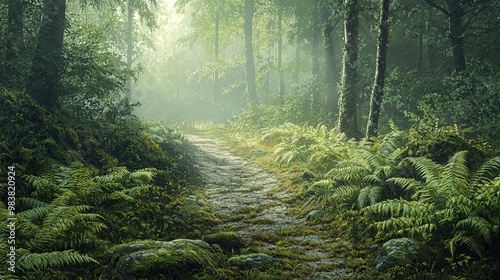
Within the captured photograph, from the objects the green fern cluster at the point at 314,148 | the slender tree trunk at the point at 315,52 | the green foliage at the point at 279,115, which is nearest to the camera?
the green fern cluster at the point at 314,148

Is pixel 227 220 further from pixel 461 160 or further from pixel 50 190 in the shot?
pixel 461 160

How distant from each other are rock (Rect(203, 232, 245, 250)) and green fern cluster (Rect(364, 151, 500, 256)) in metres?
2.41

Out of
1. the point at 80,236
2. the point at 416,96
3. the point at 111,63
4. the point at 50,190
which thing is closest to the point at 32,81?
the point at 111,63

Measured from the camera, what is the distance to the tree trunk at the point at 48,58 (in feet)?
32.5

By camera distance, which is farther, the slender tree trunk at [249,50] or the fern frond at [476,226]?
the slender tree trunk at [249,50]

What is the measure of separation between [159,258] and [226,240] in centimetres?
182

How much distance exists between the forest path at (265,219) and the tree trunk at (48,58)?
4863mm

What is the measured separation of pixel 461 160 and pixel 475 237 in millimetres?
1994

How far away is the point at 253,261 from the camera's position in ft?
20.1

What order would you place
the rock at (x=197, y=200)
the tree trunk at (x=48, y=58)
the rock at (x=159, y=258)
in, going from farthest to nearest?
the tree trunk at (x=48, y=58)
the rock at (x=197, y=200)
the rock at (x=159, y=258)

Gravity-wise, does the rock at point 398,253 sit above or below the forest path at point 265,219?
above

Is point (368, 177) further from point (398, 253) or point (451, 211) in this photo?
point (398, 253)

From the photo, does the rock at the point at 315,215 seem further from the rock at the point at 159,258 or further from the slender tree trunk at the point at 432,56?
the slender tree trunk at the point at 432,56

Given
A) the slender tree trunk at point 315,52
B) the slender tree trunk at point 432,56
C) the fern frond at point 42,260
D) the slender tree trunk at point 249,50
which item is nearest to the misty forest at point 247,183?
the fern frond at point 42,260
